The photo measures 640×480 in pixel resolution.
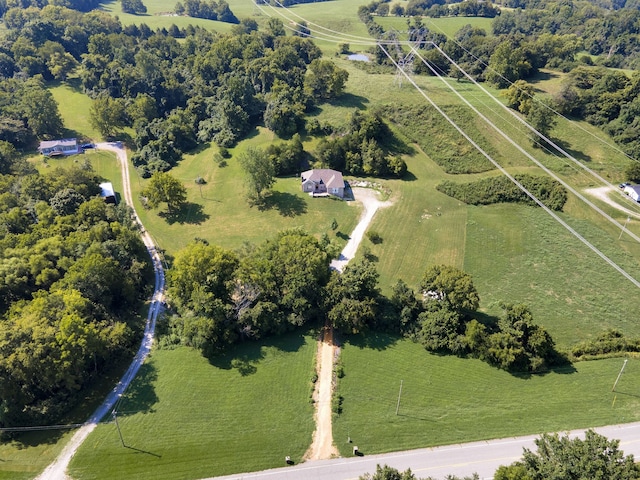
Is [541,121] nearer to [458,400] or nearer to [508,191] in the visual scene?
[508,191]

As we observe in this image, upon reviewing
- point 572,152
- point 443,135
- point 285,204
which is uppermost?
point 443,135

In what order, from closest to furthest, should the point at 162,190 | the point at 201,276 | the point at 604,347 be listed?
the point at 604,347 < the point at 201,276 < the point at 162,190

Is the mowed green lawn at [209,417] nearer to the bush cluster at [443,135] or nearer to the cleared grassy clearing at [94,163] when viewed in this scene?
the cleared grassy clearing at [94,163]

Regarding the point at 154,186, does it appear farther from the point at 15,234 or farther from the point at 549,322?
the point at 549,322

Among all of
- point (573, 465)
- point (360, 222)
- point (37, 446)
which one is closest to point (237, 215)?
point (360, 222)

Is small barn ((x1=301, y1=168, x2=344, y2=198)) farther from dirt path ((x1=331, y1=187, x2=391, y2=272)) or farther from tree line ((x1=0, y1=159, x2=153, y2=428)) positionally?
tree line ((x1=0, y1=159, x2=153, y2=428))

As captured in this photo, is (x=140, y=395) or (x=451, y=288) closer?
(x=140, y=395)
